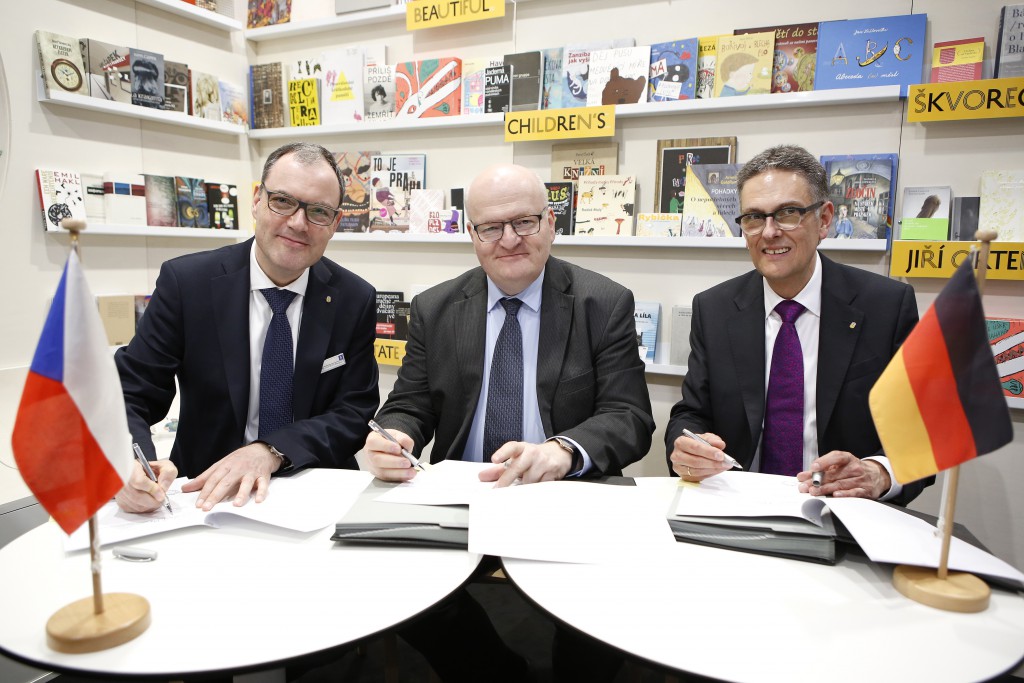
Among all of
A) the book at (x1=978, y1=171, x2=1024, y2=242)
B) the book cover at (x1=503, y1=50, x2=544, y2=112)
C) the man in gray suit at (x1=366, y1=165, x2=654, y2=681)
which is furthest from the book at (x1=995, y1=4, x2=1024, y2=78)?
the book cover at (x1=503, y1=50, x2=544, y2=112)

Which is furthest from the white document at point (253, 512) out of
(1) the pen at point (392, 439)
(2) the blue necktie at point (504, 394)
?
(2) the blue necktie at point (504, 394)

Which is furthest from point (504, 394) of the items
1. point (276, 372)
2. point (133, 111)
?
point (133, 111)

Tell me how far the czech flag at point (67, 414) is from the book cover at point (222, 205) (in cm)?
285

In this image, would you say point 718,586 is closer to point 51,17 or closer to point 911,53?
point 911,53

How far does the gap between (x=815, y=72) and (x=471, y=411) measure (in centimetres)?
194

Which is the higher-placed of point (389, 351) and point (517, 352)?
point (517, 352)

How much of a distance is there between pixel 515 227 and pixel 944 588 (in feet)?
4.56

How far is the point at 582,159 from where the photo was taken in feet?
9.81

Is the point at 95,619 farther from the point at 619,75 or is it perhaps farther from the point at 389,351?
the point at 619,75

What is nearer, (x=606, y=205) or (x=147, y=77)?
(x=606, y=205)

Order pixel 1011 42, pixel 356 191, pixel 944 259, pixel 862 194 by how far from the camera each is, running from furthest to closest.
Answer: pixel 356 191
pixel 862 194
pixel 944 259
pixel 1011 42

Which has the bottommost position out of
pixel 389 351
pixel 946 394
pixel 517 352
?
pixel 389 351

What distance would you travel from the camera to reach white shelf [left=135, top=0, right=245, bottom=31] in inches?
125

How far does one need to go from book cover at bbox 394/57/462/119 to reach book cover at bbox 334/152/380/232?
1.13 ft
